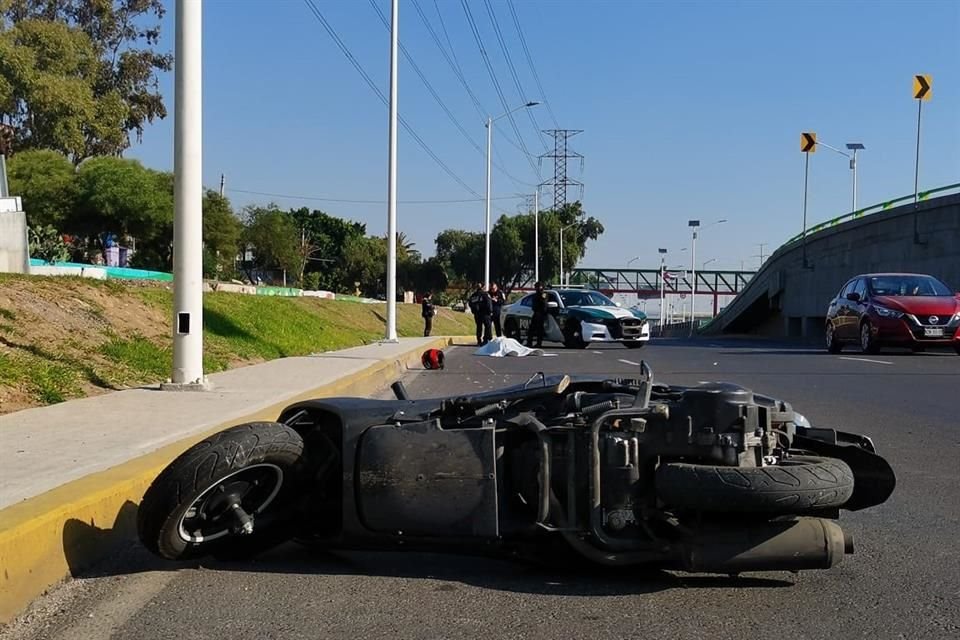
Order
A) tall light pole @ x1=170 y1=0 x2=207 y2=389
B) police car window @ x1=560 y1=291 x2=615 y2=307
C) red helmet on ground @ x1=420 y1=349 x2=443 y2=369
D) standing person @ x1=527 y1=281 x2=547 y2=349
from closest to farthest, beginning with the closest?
red helmet on ground @ x1=420 y1=349 x2=443 y2=369 < tall light pole @ x1=170 y1=0 x2=207 y2=389 < standing person @ x1=527 y1=281 x2=547 y2=349 < police car window @ x1=560 y1=291 x2=615 y2=307

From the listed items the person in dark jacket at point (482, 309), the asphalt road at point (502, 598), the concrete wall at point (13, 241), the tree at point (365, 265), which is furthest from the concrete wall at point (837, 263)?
the tree at point (365, 265)

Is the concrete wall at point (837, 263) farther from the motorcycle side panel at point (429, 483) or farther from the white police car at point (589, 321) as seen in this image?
the motorcycle side panel at point (429, 483)

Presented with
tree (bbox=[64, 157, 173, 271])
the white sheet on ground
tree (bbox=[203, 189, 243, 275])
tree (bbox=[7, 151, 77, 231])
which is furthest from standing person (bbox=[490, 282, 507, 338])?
tree (bbox=[203, 189, 243, 275])

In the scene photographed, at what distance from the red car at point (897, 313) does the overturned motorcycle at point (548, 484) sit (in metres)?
15.4

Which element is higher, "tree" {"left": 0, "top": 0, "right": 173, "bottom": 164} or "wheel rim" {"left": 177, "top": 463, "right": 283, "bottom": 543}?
Result: "tree" {"left": 0, "top": 0, "right": 173, "bottom": 164}

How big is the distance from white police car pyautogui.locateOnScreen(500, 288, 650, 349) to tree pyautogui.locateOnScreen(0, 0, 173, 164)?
2911 centimetres

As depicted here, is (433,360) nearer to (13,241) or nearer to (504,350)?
(13,241)

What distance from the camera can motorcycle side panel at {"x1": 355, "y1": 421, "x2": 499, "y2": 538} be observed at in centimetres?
444

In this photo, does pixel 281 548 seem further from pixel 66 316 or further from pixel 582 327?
pixel 582 327

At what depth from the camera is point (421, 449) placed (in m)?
4.50

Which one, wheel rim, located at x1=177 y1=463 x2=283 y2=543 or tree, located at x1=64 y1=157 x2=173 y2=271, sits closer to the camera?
wheel rim, located at x1=177 y1=463 x2=283 y2=543

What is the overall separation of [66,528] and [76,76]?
49543 millimetres

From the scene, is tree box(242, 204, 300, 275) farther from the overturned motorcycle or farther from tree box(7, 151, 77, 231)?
the overturned motorcycle

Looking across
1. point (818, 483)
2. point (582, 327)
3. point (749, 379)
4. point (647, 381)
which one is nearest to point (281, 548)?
point (647, 381)
